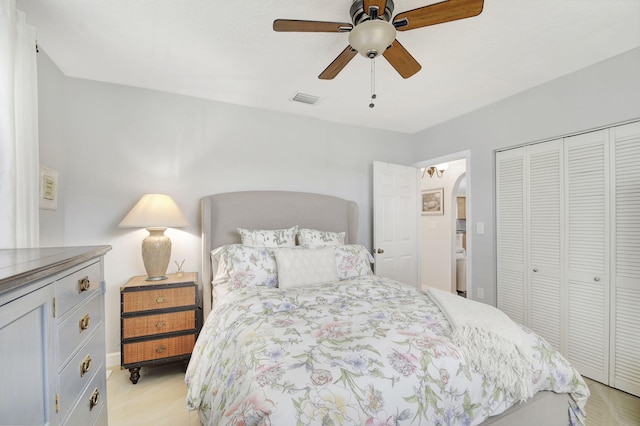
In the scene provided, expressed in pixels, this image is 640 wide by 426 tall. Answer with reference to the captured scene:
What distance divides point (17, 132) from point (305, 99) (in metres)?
2.19

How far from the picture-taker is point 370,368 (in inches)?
44.2

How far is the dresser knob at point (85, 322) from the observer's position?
1097mm

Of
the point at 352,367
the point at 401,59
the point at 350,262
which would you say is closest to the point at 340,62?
the point at 401,59

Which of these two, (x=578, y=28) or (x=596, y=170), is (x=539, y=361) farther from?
(x=578, y=28)

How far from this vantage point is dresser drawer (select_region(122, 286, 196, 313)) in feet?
7.35

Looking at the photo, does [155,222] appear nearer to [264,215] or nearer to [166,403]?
[264,215]

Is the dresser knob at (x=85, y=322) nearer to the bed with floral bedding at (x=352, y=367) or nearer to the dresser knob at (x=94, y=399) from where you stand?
the dresser knob at (x=94, y=399)

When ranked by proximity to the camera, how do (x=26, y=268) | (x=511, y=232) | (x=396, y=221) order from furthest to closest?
Answer: (x=396, y=221) < (x=511, y=232) < (x=26, y=268)

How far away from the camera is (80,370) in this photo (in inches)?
42.8

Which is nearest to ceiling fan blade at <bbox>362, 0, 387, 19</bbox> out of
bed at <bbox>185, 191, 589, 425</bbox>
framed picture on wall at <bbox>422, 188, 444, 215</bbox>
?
bed at <bbox>185, 191, 589, 425</bbox>

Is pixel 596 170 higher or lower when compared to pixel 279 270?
higher

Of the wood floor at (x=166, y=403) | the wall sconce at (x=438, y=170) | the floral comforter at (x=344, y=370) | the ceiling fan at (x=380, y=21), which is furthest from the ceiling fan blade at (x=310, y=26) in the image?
the wall sconce at (x=438, y=170)

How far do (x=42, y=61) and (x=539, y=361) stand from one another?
145 inches

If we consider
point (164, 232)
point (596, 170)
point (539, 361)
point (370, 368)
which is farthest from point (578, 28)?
point (164, 232)
